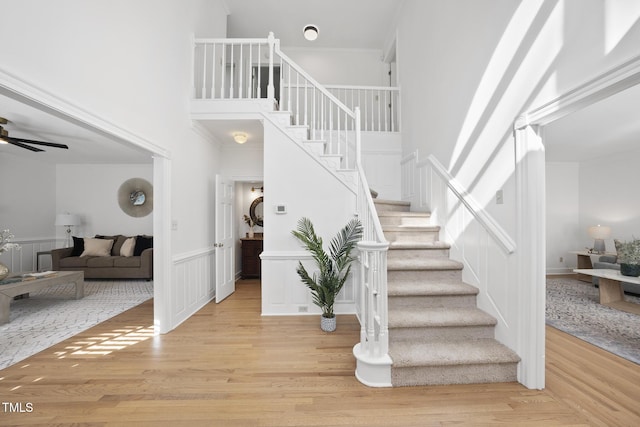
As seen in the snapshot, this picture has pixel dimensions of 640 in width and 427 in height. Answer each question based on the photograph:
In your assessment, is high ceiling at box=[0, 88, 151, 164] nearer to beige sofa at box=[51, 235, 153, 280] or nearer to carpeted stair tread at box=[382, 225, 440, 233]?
beige sofa at box=[51, 235, 153, 280]

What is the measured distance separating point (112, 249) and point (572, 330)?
789 centimetres

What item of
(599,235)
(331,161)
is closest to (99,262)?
(331,161)

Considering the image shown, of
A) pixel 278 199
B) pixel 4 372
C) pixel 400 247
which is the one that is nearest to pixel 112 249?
pixel 4 372

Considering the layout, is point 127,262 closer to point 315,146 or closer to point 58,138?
point 58,138

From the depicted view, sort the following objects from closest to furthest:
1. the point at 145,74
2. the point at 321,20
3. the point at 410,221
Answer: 1. the point at 145,74
2. the point at 410,221
3. the point at 321,20

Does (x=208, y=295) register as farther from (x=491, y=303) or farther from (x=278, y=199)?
(x=491, y=303)

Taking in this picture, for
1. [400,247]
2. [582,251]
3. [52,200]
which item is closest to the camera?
[400,247]

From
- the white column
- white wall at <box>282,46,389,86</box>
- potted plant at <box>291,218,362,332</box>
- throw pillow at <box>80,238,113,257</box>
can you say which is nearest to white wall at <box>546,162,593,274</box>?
white wall at <box>282,46,389,86</box>

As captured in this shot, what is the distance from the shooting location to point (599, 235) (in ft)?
18.1

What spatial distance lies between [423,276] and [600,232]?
5491 mm

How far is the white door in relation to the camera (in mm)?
4137

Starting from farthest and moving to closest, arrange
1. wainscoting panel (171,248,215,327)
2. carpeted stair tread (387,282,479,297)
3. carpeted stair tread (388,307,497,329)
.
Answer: wainscoting panel (171,248,215,327)
carpeted stair tread (387,282,479,297)
carpeted stair tread (388,307,497,329)

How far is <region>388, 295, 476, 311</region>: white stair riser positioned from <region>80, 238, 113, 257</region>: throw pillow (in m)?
6.17

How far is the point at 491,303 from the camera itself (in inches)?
90.0
